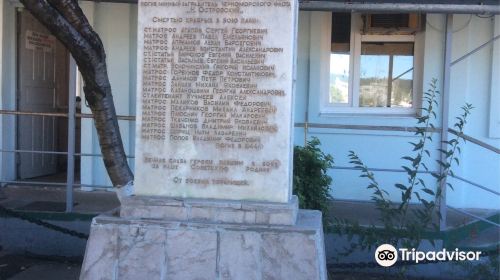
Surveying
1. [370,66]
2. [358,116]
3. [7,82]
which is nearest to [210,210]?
[358,116]

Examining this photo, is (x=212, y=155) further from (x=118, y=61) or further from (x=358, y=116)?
(x=118, y=61)

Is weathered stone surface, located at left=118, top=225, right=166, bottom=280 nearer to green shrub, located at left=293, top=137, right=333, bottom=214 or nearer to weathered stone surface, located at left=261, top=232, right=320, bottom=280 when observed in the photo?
weathered stone surface, located at left=261, top=232, right=320, bottom=280

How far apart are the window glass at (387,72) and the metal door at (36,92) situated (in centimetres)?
485

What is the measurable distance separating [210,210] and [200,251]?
295mm

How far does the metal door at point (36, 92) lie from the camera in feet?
28.7

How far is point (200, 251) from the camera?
4180mm

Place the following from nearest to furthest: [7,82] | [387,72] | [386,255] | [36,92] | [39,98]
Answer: [386,255] < [387,72] < [7,82] < [36,92] < [39,98]

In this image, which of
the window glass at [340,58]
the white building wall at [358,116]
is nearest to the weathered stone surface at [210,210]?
the white building wall at [358,116]

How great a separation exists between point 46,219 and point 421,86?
5.05 m

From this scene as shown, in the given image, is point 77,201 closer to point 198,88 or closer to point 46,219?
point 46,219

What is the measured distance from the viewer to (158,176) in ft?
14.4

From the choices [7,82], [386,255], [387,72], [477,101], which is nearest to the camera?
[386,255]
